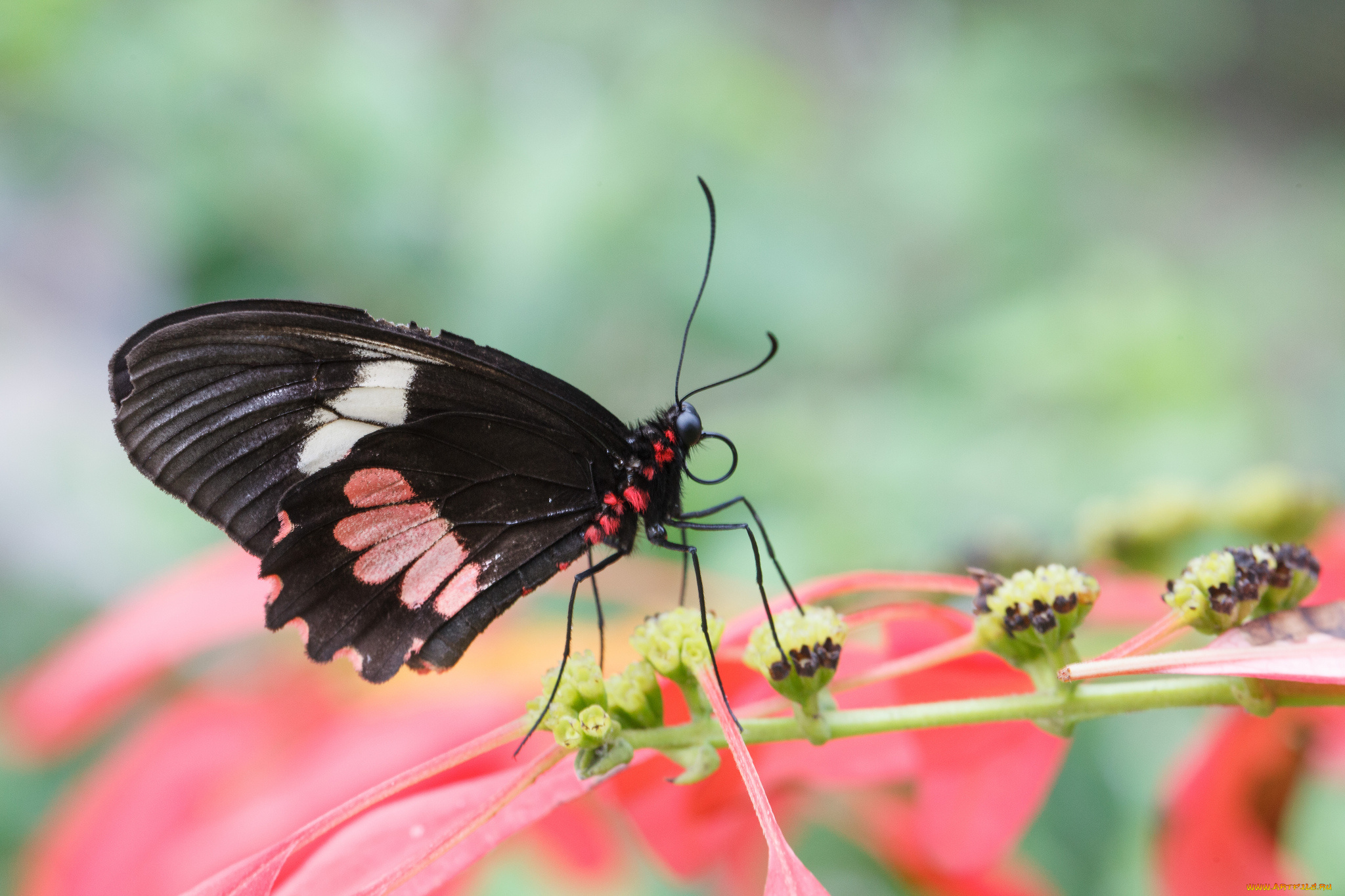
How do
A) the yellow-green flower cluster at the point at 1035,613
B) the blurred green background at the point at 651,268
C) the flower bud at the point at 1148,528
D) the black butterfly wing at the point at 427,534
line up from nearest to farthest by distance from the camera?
the yellow-green flower cluster at the point at 1035,613 < the black butterfly wing at the point at 427,534 < the flower bud at the point at 1148,528 < the blurred green background at the point at 651,268

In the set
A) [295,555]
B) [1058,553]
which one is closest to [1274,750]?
[1058,553]

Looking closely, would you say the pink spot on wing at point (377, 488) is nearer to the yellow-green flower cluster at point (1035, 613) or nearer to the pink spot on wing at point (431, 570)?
the pink spot on wing at point (431, 570)

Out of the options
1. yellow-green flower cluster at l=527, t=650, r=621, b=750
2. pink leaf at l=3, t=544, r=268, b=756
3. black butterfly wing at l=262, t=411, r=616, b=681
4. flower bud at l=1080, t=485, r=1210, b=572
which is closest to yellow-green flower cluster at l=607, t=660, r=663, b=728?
yellow-green flower cluster at l=527, t=650, r=621, b=750

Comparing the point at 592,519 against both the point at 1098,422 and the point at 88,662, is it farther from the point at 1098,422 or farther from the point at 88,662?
the point at 1098,422

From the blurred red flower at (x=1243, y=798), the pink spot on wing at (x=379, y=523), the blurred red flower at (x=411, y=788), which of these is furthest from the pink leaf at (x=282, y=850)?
the blurred red flower at (x=1243, y=798)

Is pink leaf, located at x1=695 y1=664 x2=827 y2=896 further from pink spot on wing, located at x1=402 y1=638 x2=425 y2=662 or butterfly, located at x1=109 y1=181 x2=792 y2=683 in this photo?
pink spot on wing, located at x1=402 y1=638 x2=425 y2=662

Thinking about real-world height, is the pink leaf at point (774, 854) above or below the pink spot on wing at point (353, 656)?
below

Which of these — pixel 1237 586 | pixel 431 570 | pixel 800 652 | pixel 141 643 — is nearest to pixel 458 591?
pixel 431 570
